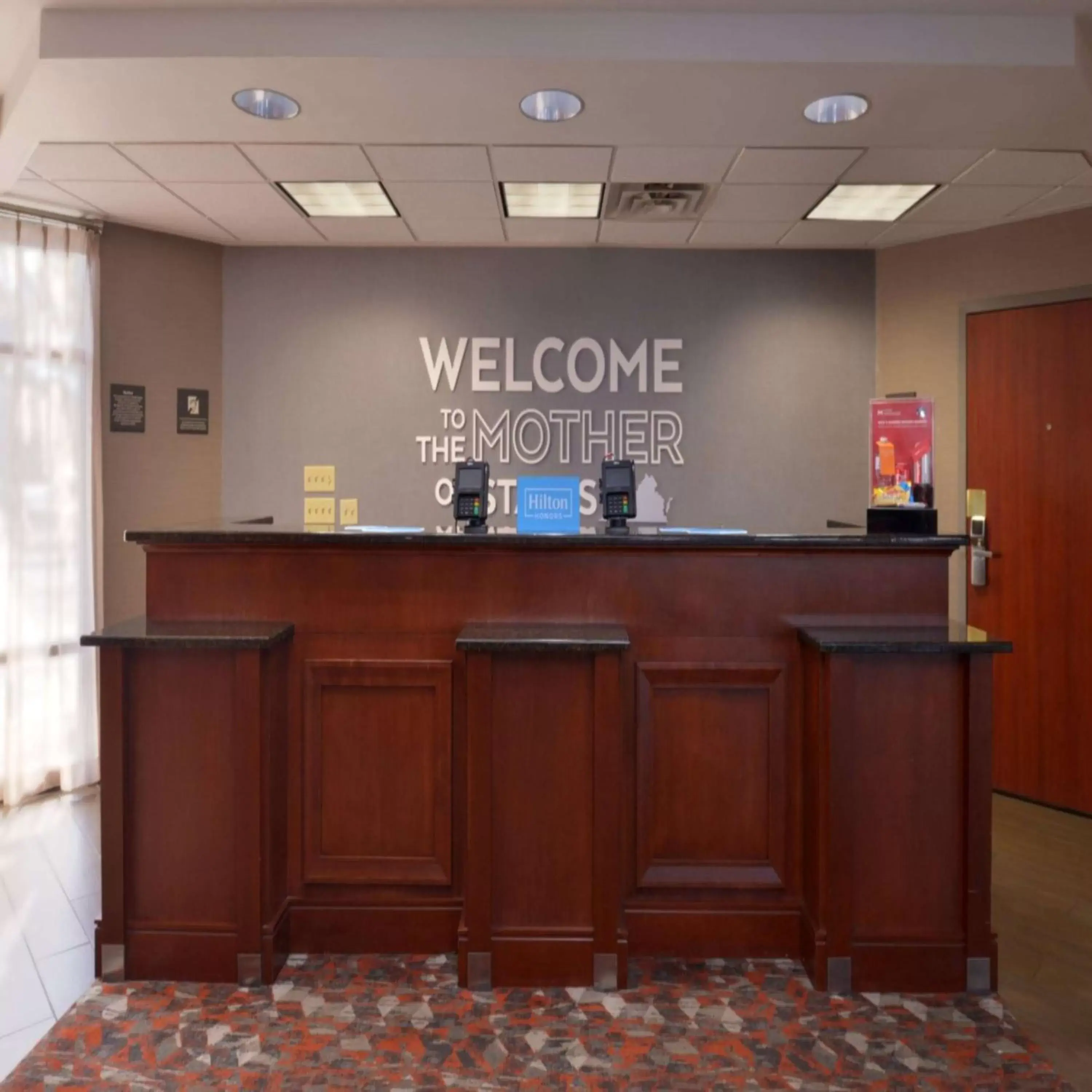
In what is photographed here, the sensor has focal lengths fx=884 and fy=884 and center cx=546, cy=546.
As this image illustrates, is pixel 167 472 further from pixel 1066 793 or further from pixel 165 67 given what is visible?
pixel 1066 793

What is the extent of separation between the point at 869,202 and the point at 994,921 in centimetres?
332

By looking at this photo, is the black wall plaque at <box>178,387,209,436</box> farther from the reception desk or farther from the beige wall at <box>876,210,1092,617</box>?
the beige wall at <box>876,210,1092,617</box>

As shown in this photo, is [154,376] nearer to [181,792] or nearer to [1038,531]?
[181,792]

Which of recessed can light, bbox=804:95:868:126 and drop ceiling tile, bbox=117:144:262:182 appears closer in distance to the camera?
recessed can light, bbox=804:95:868:126

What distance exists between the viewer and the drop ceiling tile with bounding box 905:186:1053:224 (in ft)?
13.7

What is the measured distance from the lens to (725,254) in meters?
5.34

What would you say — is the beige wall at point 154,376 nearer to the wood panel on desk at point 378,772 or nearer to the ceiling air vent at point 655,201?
the ceiling air vent at point 655,201

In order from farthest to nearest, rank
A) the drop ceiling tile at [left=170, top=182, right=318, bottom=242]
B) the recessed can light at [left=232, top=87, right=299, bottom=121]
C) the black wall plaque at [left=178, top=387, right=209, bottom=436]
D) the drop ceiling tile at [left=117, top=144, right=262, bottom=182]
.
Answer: the black wall plaque at [left=178, top=387, right=209, bottom=436] → the drop ceiling tile at [left=170, top=182, right=318, bottom=242] → the drop ceiling tile at [left=117, top=144, right=262, bottom=182] → the recessed can light at [left=232, top=87, right=299, bottom=121]

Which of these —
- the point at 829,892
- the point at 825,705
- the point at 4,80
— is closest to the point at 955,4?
the point at 825,705

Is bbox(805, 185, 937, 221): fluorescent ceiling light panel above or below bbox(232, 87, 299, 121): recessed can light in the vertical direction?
above

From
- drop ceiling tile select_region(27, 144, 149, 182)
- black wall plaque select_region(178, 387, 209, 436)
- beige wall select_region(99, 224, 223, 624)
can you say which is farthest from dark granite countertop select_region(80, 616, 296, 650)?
black wall plaque select_region(178, 387, 209, 436)

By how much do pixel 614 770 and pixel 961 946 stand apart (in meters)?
1.11

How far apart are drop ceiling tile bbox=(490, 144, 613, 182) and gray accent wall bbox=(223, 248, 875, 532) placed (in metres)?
1.26

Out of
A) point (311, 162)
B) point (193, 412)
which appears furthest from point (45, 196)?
point (311, 162)
